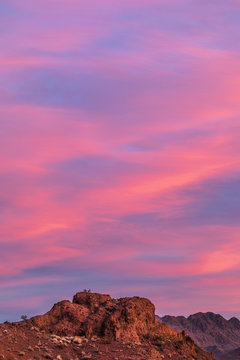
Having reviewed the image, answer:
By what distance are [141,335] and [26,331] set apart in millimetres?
11616

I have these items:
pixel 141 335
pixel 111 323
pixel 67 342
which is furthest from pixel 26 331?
pixel 141 335

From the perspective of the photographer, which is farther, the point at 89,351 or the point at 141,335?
the point at 141,335

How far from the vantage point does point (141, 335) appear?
5497cm

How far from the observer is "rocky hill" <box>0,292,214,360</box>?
45.7m

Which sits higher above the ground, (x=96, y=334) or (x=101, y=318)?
(x=101, y=318)

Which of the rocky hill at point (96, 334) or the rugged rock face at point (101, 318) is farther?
the rugged rock face at point (101, 318)

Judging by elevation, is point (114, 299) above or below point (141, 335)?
above

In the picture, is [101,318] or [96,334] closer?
[96,334]

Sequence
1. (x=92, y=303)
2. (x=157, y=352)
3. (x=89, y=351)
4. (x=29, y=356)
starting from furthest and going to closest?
(x=92, y=303) → (x=157, y=352) → (x=89, y=351) → (x=29, y=356)

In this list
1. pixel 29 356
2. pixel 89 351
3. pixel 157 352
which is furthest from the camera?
pixel 157 352

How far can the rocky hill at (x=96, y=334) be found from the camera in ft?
150

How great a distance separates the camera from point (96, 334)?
52.3m

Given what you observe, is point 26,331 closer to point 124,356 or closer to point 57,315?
point 57,315

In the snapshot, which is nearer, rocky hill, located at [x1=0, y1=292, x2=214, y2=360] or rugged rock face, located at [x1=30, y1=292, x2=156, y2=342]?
rocky hill, located at [x1=0, y1=292, x2=214, y2=360]
